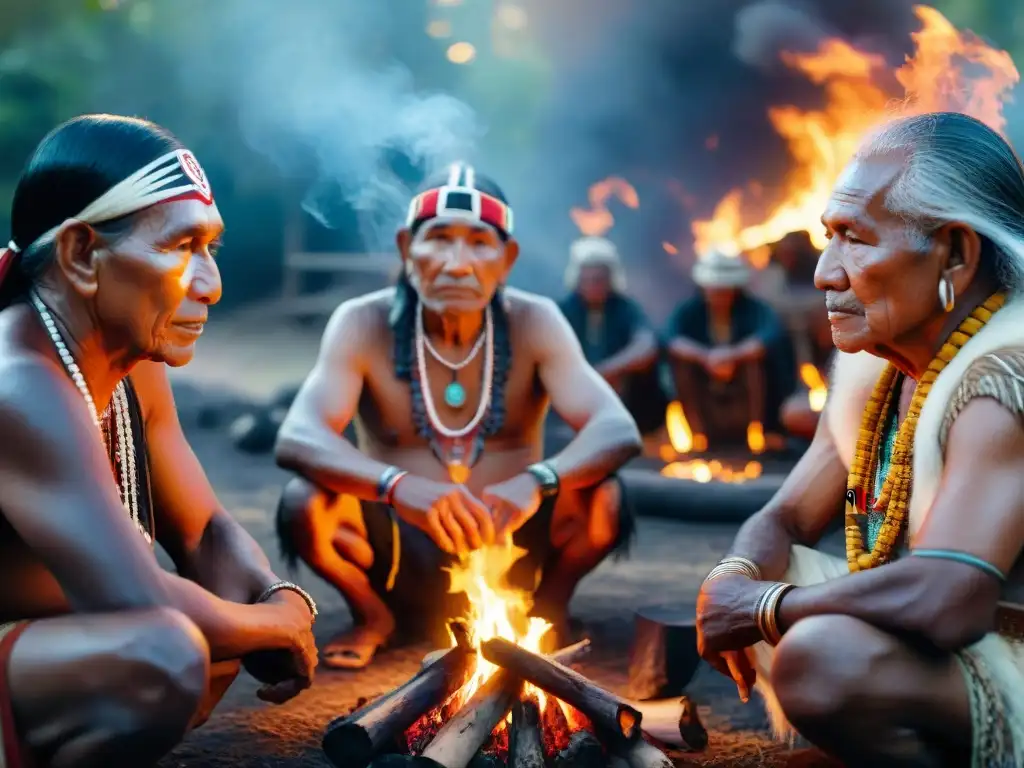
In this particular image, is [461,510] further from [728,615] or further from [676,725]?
[728,615]

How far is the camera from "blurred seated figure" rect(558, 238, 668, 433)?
10359mm

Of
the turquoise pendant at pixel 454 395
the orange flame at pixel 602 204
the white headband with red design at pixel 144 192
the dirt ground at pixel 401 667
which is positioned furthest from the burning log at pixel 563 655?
the orange flame at pixel 602 204

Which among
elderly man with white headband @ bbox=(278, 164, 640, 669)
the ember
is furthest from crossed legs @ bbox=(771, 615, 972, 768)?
the ember

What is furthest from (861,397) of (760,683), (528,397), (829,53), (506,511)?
(829,53)

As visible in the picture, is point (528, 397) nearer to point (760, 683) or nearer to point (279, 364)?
point (760, 683)

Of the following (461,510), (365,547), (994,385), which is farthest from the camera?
(365,547)

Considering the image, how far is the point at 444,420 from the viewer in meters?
5.11

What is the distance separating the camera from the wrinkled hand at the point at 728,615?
3105 mm

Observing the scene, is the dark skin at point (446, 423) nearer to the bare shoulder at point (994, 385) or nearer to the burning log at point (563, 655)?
the burning log at point (563, 655)

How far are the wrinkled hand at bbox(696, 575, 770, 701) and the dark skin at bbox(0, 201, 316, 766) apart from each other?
1.13m

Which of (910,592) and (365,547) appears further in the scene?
(365,547)

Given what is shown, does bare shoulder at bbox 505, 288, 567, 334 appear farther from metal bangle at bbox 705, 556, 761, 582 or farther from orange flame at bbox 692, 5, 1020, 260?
orange flame at bbox 692, 5, 1020, 260

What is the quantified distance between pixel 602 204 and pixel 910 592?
13351 millimetres

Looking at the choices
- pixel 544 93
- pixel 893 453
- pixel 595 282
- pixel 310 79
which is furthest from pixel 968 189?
pixel 544 93
